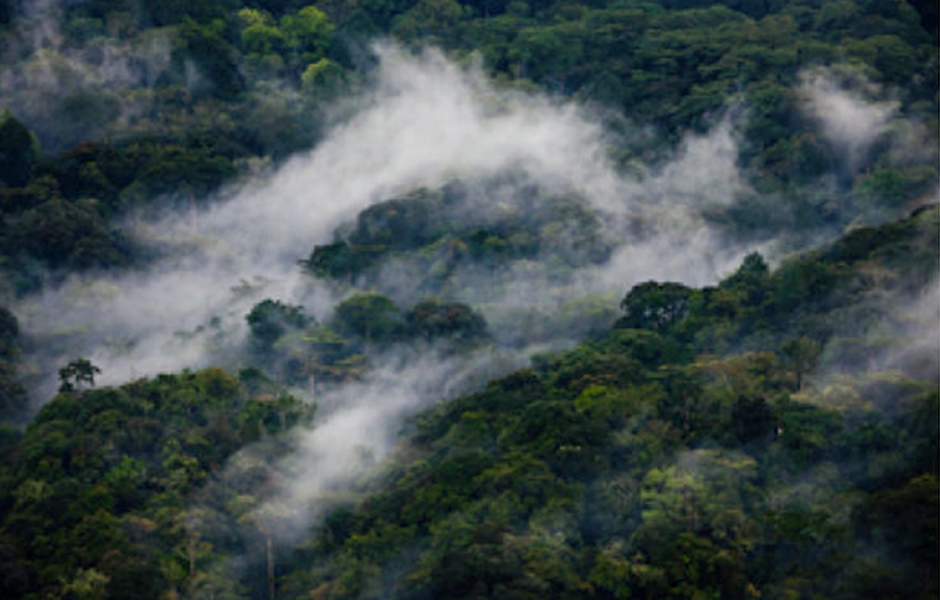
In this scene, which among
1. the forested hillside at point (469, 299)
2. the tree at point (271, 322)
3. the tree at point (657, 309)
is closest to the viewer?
the forested hillside at point (469, 299)

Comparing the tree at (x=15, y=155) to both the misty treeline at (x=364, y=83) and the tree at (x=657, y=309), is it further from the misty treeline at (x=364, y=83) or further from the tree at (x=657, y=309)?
the tree at (x=657, y=309)

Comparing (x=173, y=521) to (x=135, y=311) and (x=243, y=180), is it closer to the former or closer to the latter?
(x=135, y=311)

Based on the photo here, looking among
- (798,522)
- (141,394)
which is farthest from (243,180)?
(798,522)

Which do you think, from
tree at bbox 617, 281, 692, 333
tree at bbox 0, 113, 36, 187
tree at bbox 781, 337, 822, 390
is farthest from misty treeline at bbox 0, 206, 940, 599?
tree at bbox 0, 113, 36, 187

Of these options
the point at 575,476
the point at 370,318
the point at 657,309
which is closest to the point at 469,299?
the point at 370,318

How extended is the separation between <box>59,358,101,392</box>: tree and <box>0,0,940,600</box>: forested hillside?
0.58 metres

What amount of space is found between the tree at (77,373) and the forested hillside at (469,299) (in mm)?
582

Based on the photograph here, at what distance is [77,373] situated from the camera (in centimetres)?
3553

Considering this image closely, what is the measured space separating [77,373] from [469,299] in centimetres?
1098

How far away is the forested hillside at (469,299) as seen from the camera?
29016mm

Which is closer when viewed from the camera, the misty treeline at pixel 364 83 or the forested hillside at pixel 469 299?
the forested hillside at pixel 469 299

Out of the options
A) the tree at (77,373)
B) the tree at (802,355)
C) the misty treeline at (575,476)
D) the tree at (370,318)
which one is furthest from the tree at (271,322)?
the tree at (802,355)

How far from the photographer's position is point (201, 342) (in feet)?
128

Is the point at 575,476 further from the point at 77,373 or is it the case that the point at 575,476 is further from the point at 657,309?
the point at 77,373
